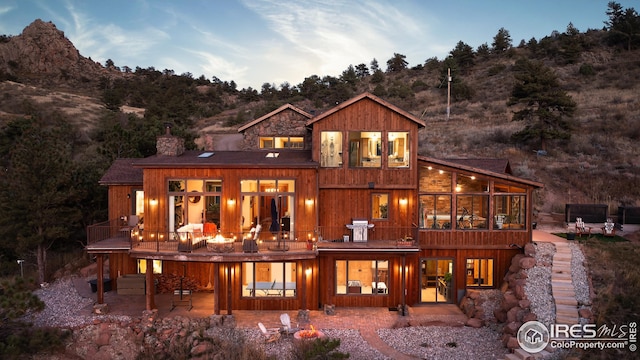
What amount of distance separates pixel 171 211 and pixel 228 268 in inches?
124

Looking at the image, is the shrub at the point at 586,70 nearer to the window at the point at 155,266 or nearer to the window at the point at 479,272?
the window at the point at 479,272

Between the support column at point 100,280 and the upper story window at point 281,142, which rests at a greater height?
the upper story window at point 281,142

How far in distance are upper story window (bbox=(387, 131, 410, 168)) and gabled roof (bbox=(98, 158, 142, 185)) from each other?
1033 cm

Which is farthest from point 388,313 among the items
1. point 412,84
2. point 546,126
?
point 412,84

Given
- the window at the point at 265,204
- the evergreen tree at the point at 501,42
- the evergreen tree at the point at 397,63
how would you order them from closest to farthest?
the window at the point at 265,204 → the evergreen tree at the point at 501,42 → the evergreen tree at the point at 397,63

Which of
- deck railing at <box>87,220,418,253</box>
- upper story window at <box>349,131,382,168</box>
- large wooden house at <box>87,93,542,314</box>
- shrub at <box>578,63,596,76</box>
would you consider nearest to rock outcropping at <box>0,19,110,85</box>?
deck railing at <box>87,220,418,253</box>

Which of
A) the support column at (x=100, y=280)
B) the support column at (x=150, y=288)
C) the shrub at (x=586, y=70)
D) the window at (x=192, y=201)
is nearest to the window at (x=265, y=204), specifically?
the window at (x=192, y=201)

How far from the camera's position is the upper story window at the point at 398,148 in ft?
51.9

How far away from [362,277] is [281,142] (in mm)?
8655

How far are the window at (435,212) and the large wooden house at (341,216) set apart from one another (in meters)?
0.04

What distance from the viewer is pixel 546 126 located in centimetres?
3083

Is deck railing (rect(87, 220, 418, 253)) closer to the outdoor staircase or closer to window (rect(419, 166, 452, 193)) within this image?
window (rect(419, 166, 452, 193))

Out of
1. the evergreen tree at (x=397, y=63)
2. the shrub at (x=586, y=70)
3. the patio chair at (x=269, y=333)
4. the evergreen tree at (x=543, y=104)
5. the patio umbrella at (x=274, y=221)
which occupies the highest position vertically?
the evergreen tree at (x=397, y=63)

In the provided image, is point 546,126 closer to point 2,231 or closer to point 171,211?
point 171,211
